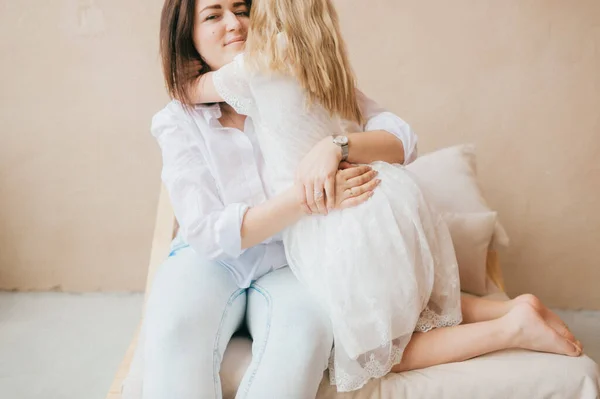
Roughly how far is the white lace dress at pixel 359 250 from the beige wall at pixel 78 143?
1.02m

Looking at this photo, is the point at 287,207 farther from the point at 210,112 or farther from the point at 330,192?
the point at 210,112

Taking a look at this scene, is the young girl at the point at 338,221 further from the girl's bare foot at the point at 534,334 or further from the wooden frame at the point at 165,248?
the wooden frame at the point at 165,248

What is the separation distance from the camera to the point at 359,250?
1.26 meters

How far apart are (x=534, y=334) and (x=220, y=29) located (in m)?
1.00

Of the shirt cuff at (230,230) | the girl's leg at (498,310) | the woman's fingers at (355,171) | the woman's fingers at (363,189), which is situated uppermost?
the woman's fingers at (355,171)

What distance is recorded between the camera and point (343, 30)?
7.50ft

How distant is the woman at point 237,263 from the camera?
1.22 meters

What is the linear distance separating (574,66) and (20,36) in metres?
2.13

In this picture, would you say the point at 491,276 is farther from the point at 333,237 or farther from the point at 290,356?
the point at 290,356

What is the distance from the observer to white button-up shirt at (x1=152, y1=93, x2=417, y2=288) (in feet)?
4.48

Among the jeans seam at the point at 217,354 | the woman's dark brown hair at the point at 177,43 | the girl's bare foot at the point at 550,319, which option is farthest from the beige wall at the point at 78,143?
the girl's bare foot at the point at 550,319

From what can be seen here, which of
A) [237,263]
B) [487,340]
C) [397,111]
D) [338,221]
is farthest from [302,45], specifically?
[397,111]

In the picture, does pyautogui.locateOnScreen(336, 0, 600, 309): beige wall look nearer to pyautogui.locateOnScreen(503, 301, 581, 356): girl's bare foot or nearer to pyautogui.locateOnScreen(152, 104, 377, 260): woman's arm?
pyautogui.locateOnScreen(152, 104, 377, 260): woman's arm

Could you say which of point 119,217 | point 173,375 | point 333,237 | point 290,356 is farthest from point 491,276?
point 119,217
